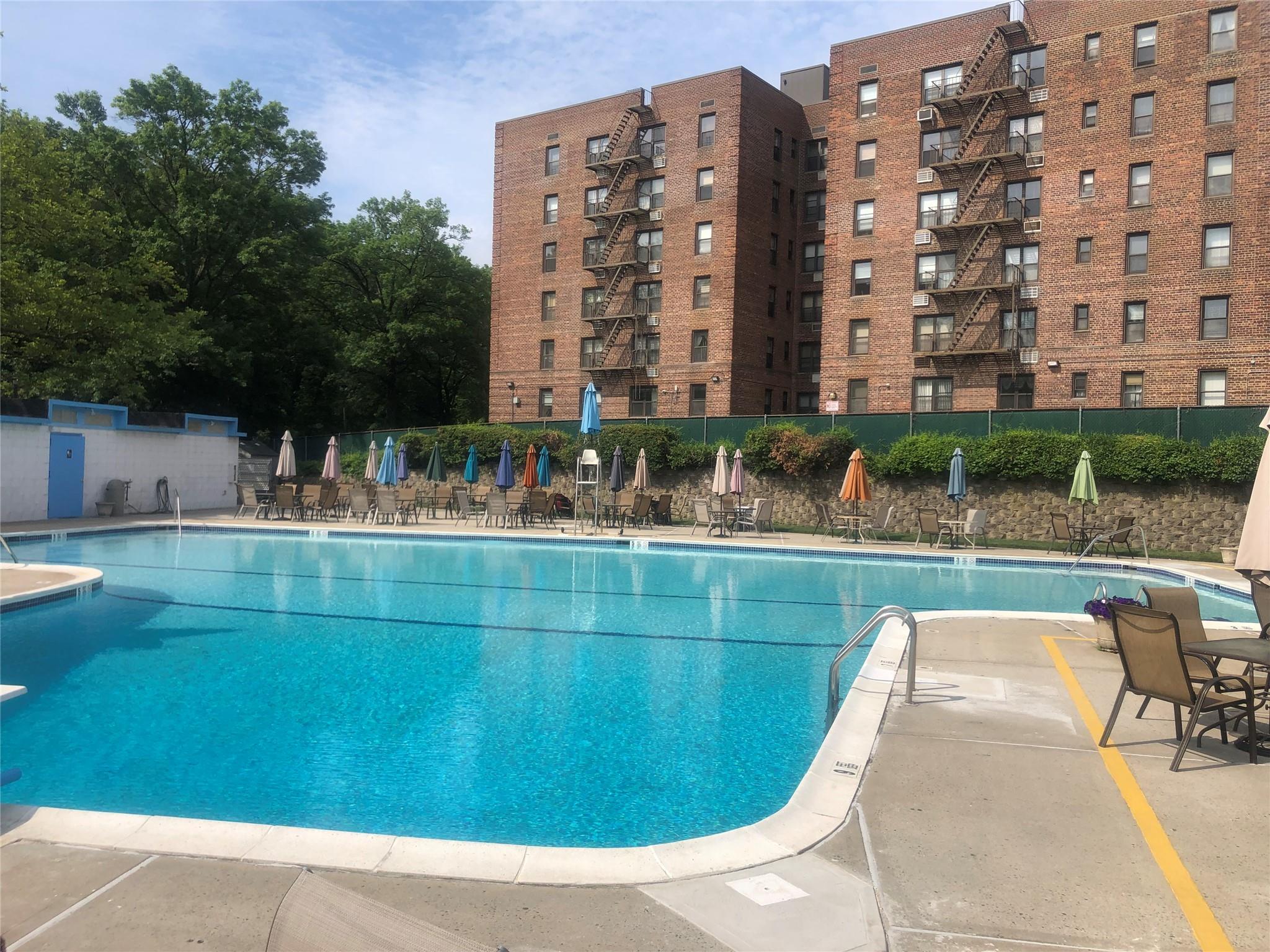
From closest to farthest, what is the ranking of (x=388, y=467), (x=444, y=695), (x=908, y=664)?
1. (x=908, y=664)
2. (x=444, y=695)
3. (x=388, y=467)

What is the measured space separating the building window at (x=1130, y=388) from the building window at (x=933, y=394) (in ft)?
17.6

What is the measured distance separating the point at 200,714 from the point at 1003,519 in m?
20.6

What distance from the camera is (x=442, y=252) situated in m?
48.7

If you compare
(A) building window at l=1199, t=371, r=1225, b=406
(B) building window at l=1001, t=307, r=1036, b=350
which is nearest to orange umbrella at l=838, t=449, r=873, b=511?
(B) building window at l=1001, t=307, r=1036, b=350

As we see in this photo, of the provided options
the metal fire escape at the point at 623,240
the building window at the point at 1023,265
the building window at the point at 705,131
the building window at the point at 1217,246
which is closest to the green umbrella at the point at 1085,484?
the building window at the point at 1023,265

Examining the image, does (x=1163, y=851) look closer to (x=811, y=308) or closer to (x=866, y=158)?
(x=866, y=158)

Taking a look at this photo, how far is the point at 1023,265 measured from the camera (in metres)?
30.0

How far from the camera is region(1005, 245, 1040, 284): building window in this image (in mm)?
29750

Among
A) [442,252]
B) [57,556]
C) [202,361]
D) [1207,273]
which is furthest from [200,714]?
[442,252]

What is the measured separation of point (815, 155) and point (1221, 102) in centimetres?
1578

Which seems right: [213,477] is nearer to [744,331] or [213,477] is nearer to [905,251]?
[744,331]

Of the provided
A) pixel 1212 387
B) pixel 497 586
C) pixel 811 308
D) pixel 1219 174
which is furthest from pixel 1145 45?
pixel 497 586

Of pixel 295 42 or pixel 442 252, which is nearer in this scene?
pixel 295 42

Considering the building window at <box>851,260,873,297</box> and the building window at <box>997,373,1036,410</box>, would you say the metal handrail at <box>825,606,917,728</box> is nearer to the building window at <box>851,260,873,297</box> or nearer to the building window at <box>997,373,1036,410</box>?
the building window at <box>997,373,1036,410</box>
